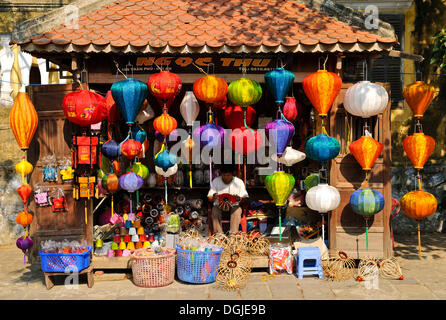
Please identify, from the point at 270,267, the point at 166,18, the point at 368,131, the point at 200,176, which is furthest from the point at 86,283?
the point at 368,131

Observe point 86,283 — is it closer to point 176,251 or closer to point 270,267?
point 176,251

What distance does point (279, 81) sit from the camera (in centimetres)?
797

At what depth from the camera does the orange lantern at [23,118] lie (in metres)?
7.71

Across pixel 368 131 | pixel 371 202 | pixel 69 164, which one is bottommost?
pixel 371 202

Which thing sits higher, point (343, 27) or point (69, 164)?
point (343, 27)

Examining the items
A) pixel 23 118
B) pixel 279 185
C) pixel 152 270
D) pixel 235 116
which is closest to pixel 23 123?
pixel 23 118

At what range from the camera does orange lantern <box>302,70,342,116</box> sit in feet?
25.2

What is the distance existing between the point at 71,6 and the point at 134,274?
16.0ft

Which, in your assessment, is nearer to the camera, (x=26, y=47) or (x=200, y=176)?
(x=26, y=47)

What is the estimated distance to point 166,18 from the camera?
342 inches

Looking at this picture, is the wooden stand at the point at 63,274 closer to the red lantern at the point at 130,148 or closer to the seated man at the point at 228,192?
the red lantern at the point at 130,148

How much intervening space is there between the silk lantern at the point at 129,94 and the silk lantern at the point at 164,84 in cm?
18

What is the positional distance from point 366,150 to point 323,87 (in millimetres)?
1283

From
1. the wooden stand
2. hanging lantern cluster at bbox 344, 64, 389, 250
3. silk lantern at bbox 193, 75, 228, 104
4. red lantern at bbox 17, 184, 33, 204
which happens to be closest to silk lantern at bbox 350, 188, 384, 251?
hanging lantern cluster at bbox 344, 64, 389, 250
